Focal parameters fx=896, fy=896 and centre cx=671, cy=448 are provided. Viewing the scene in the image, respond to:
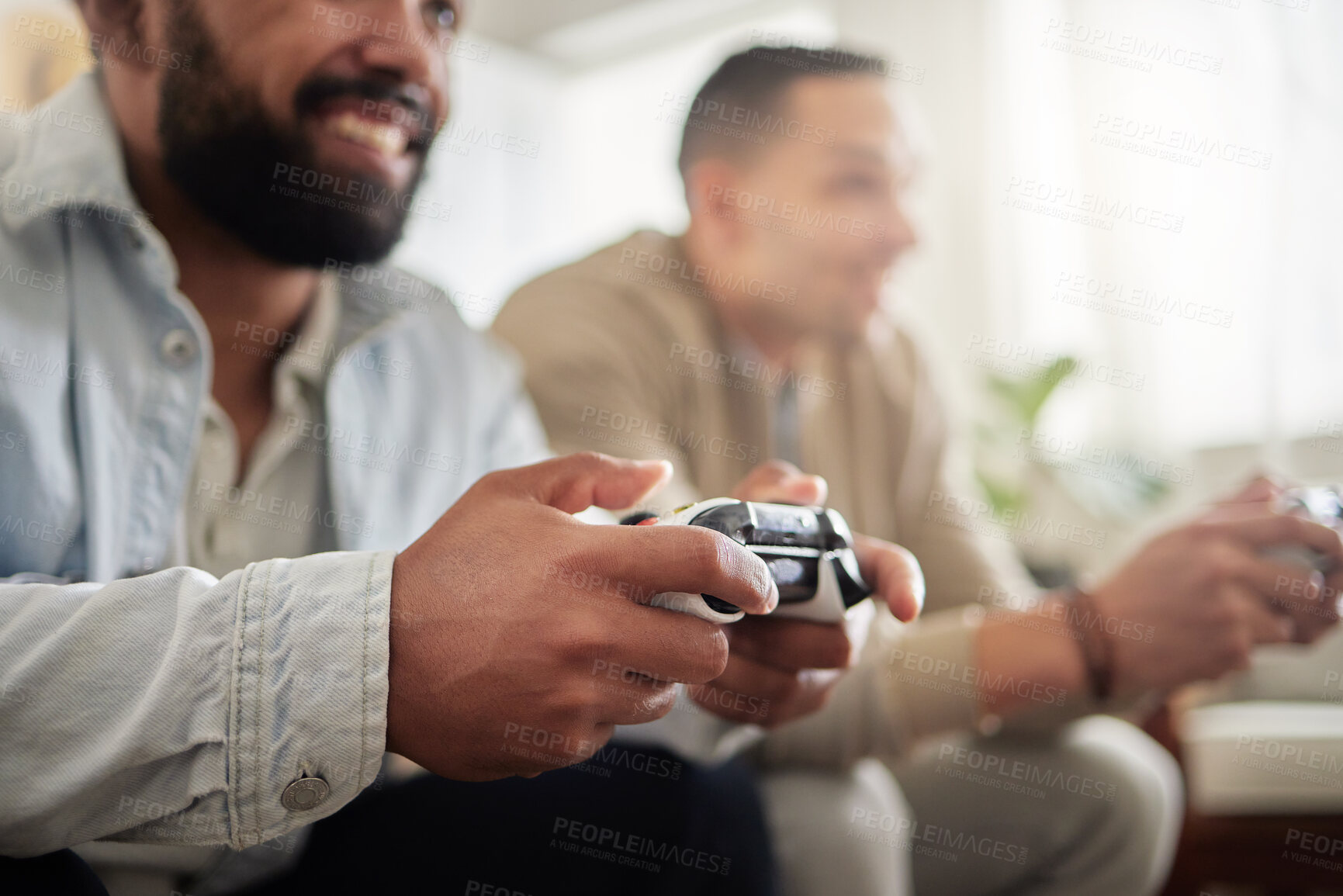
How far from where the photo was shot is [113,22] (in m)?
0.77

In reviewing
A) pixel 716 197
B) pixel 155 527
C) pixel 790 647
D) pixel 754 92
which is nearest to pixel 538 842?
pixel 790 647

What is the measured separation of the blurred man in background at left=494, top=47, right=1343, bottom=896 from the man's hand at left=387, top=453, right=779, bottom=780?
0.20 meters

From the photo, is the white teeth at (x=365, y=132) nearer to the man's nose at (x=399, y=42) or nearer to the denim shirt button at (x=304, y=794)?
the man's nose at (x=399, y=42)

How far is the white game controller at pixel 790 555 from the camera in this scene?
449mm

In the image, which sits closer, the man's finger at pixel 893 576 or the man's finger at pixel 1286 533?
the man's finger at pixel 893 576

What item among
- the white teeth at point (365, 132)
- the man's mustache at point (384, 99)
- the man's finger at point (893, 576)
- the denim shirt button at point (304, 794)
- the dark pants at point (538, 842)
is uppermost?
the man's mustache at point (384, 99)

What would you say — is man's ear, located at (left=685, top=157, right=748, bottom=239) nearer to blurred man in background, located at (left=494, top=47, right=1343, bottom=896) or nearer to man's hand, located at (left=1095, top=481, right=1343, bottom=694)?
blurred man in background, located at (left=494, top=47, right=1343, bottom=896)

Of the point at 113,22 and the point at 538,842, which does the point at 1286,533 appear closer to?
the point at 538,842

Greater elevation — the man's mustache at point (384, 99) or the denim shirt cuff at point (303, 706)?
the man's mustache at point (384, 99)

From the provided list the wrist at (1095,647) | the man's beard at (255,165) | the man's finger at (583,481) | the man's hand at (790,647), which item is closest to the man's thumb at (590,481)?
the man's finger at (583,481)

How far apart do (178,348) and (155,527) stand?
0.43 feet

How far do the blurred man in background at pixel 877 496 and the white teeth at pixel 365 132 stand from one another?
344 mm

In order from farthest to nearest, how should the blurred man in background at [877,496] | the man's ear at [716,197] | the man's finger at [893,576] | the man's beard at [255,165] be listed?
1. the man's ear at [716,197]
2. the blurred man in background at [877,496]
3. the man's beard at [255,165]
4. the man's finger at [893,576]

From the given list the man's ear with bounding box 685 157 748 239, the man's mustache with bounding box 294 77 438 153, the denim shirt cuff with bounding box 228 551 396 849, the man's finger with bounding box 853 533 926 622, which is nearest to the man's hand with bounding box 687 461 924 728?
the man's finger with bounding box 853 533 926 622
